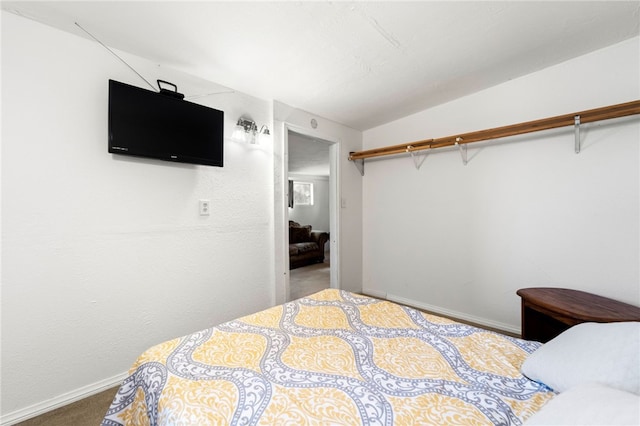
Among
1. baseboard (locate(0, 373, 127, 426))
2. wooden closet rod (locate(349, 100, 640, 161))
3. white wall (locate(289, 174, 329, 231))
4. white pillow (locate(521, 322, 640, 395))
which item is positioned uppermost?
wooden closet rod (locate(349, 100, 640, 161))

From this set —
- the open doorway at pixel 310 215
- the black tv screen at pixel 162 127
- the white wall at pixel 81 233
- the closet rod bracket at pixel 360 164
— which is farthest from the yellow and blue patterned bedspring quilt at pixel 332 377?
the closet rod bracket at pixel 360 164

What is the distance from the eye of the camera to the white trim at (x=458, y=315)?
2.46 metres

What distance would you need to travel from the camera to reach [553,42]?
6.11 ft

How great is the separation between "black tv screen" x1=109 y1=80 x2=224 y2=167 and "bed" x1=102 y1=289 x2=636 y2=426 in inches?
51.2

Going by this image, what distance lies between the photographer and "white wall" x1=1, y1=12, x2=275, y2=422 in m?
1.48

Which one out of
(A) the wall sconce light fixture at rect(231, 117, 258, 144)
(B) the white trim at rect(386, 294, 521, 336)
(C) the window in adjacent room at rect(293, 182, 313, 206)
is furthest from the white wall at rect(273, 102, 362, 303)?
(C) the window in adjacent room at rect(293, 182, 313, 206)

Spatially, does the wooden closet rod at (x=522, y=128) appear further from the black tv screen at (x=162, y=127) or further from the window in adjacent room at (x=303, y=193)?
the window in adjacent room at (x=303, y=193)

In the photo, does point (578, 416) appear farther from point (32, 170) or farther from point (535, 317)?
point (32, 170)

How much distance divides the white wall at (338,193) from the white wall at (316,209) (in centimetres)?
413

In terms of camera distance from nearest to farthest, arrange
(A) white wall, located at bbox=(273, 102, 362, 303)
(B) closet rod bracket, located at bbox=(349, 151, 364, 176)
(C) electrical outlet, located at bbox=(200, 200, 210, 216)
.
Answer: (C) electrical outlet, located at bbox=(200, 200, 210, 216) < (A) white wall, located at bbox=(273, 102, 362, 303) < (B) closet rod bracket, located at bbox=(349, 151, 364, 176)

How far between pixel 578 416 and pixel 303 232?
5.38 meters

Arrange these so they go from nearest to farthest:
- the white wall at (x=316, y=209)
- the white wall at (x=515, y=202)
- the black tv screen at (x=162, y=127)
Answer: the black tv screen at (x=162, y=127) < the white wall at (x=515, y=202) < the white wall at (x=316, y=209)

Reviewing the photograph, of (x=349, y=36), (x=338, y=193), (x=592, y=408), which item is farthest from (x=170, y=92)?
(x=592, y=408)

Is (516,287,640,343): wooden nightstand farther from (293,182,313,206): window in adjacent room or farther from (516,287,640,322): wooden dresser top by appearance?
(293,182,313,206): window in adjacent room
